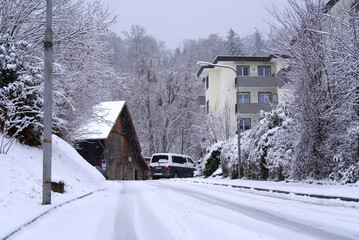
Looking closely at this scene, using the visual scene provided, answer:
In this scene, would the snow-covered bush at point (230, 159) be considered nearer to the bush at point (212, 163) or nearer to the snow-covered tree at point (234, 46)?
the bush at point (212, 163)

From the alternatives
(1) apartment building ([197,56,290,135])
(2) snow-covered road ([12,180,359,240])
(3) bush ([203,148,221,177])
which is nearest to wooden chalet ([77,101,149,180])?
(3) bush ([203,148,221,177])

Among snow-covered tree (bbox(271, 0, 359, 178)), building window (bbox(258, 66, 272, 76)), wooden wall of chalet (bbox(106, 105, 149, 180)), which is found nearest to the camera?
snow-covered tree (bbox(271, 0, 359, 178))

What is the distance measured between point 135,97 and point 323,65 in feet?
126

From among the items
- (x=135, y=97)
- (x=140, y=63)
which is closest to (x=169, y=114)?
(x=135, y=97)

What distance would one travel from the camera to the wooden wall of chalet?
119ft

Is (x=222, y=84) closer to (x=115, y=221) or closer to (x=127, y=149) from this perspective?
(x=127, y=149)

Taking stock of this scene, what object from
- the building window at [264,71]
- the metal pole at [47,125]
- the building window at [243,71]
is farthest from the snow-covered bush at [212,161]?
the metal pole at [47,125]

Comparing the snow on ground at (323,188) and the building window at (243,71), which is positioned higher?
the building window at (243,71)

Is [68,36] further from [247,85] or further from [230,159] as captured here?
[247,85]

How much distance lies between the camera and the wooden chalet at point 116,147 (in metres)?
33.0

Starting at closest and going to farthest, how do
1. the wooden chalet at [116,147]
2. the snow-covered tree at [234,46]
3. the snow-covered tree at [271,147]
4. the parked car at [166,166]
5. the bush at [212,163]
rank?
the snow-covered tree at [271,147], the bush at [212,163], the parked car at [166,166], the wooden chalet at [116,147], the snow-covered tree at [234,46]

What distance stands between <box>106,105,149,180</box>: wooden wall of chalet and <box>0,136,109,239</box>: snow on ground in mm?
18835

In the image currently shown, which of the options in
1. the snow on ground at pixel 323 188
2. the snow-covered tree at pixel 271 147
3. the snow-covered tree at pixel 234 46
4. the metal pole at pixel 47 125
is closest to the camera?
the metal pole at pixel 47 125

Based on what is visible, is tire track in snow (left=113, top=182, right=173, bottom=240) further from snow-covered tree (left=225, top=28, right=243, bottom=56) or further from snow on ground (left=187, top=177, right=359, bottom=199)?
snow-covered tree (left=225, top=28, right=243, bottom=56)
